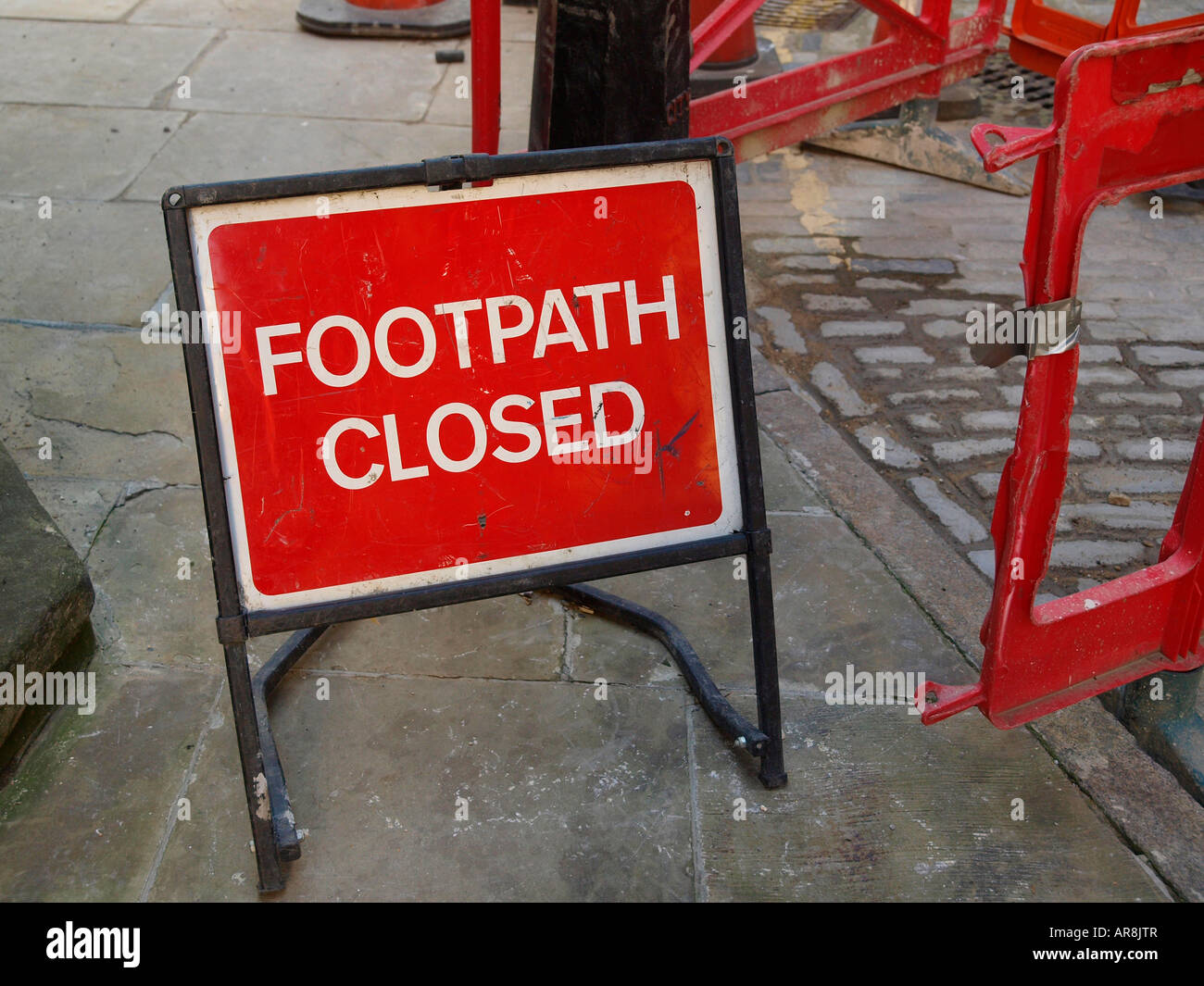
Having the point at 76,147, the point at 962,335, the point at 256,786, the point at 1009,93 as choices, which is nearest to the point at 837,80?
the point at 962,335

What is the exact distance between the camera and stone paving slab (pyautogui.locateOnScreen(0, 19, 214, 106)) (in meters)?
6.31

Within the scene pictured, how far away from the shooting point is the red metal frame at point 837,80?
5094 mm

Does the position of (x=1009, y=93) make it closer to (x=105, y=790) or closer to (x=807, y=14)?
(x=807, y=14)

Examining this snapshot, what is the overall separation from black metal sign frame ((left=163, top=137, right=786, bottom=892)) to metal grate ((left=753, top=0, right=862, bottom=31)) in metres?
5.96

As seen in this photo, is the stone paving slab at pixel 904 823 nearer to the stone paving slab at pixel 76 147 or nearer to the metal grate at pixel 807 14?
the stone paving slab at pixel 76 147

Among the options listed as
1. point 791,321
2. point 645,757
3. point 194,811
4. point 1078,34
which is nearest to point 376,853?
point 194,811

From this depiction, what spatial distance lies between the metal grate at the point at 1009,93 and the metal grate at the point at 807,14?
3.36ft

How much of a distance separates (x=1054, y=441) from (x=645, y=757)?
1.19 metres

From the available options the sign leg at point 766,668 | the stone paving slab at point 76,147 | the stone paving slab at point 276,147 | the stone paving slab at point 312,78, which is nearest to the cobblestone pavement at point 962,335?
the sign leg at point 766,668

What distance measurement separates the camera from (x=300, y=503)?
2.39 meters

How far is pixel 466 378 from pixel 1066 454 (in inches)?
48.6

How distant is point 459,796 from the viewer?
2.71m

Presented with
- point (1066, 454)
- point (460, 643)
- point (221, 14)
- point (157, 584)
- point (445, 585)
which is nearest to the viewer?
point (1066, 454)

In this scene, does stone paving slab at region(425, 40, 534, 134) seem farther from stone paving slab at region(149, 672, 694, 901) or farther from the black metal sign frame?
stone paving slab at region(149, 672, 694, 901)
